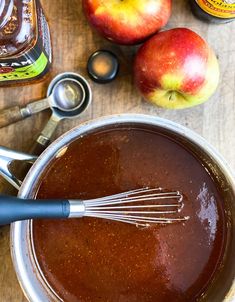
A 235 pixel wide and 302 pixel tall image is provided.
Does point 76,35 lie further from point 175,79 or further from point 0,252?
point 0,252

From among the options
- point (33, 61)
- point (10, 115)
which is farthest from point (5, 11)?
point (10, 115)

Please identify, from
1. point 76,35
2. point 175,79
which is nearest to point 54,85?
point 76,35

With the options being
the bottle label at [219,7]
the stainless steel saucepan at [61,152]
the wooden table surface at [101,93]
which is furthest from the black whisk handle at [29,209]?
the bottle label at [219,7]

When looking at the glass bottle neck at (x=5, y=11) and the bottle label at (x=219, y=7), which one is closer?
the glass bottle neck at (x=5, y=11)

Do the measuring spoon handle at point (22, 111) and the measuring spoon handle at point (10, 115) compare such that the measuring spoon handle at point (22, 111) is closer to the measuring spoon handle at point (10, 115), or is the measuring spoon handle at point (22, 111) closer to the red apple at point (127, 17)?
the measuring spoon handle at point (10, 115)

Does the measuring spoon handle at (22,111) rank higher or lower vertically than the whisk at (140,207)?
higher

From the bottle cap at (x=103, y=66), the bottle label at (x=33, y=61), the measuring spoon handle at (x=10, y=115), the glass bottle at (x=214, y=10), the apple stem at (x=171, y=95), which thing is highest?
the glass bottle at (x=214, y=10)
